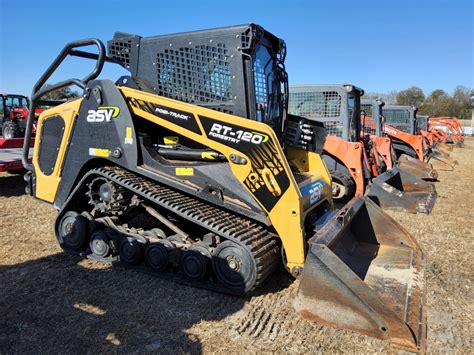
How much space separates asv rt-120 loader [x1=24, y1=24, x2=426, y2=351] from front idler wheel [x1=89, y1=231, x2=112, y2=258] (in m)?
0.02

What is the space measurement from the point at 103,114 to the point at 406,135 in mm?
11748

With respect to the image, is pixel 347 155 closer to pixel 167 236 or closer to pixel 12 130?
pixel 167 236

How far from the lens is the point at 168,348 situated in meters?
2.74

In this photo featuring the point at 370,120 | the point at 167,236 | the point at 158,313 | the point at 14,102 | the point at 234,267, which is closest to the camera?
the point at 158,313

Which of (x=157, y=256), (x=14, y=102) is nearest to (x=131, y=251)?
(x=157, y=256)

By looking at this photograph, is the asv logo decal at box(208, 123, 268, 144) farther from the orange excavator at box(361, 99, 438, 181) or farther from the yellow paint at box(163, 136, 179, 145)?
the orange excavator at box(361, 99, 438, 181)

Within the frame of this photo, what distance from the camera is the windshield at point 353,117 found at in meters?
7.69

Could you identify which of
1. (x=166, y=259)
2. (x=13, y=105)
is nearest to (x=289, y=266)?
(x=166, y=259)

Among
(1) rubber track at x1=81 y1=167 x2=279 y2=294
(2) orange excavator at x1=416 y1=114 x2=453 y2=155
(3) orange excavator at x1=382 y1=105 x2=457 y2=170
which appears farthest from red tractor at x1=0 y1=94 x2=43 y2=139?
(2) orange excavator at x1=416 y1=114 x2=453 y2=155

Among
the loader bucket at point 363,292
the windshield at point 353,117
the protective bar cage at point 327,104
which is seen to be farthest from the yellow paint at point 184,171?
the windshield at point 353,117

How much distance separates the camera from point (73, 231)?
14.0 ft

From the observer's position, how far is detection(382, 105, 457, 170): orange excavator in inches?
522

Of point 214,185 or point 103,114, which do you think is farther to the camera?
point 103,114

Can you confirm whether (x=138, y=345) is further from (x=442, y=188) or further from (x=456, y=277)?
(x=442, y=188)
